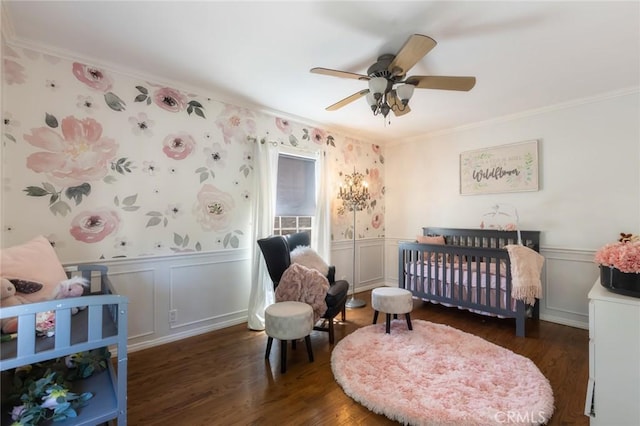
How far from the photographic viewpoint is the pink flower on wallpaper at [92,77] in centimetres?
227

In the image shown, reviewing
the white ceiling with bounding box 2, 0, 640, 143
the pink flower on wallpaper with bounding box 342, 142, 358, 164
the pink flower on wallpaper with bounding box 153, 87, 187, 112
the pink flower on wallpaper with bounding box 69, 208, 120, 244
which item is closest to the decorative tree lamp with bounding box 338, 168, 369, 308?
the pink flower on wallpaper with bounding box 342, 142, 358, 164

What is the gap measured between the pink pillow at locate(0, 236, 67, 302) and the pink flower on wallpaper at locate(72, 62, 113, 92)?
1365 millimetres

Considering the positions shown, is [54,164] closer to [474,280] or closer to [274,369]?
[274,369]

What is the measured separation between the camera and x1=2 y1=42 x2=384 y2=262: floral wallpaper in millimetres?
2074

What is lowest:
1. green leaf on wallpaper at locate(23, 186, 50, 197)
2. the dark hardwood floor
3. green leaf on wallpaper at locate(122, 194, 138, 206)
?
the dark hardwood floor

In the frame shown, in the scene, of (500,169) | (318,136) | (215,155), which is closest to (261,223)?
(215,155)

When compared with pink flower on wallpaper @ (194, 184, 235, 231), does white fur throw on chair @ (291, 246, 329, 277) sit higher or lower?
lower

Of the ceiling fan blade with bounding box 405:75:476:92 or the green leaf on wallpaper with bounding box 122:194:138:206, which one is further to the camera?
the green leaf on wallpaper with bounding box 122:194:138:206

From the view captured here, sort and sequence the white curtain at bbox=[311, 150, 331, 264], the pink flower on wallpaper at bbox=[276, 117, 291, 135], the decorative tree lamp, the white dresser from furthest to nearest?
the decorative tree lamp → the white curtain at bbox=[311, 150, 331, 264] → the pink flower on wallpaper at bbox=[276, 117, 291, 135] → the white dresser

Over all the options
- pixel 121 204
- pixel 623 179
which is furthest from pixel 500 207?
pixel 121 204

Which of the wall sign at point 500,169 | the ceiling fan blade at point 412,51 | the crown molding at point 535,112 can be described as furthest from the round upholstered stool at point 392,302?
the crown molding at point 535,112

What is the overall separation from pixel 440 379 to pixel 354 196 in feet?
8.09

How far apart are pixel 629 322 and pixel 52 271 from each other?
2825 mm

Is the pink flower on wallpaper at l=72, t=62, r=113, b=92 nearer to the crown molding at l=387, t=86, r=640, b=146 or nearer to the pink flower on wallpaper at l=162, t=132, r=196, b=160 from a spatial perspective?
the pink flower on wallpaper at l=162, t=132, r=196, b=160
